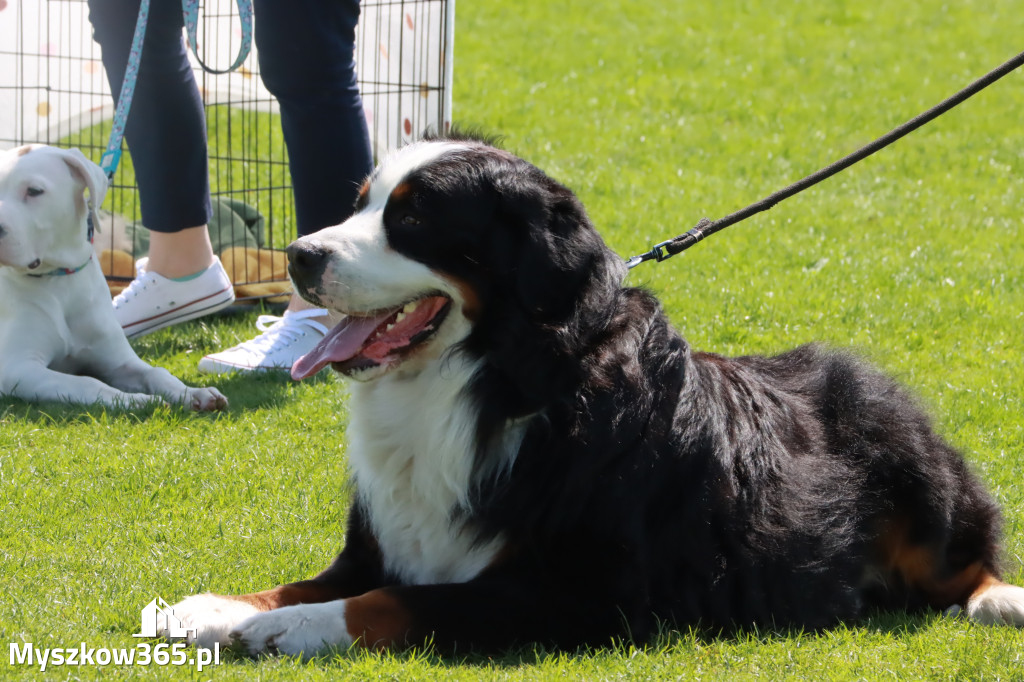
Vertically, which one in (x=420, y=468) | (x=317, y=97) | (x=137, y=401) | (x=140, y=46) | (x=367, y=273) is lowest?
(x=137, y=401)

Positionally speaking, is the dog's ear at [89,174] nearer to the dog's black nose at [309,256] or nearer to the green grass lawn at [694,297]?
the green grass lawn at [694,297]

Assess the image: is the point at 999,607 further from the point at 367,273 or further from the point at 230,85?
the point at 230,85

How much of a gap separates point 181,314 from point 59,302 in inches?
26.8

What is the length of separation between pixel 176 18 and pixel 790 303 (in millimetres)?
3138

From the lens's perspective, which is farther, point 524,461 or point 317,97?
point 317,97

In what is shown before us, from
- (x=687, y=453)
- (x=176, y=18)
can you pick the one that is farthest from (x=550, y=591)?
(x=176, y=18)

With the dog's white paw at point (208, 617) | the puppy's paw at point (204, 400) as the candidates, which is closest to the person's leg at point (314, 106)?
the puppy's paw at point (204, 400)

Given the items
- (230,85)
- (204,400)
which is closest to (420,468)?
(204,400)

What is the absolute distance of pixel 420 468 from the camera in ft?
8.94

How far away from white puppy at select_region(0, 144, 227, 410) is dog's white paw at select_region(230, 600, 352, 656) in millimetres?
1944

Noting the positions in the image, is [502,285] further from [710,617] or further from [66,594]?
[66,594]

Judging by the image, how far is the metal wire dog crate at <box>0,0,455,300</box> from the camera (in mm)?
5797

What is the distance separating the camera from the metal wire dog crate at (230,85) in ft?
19.0

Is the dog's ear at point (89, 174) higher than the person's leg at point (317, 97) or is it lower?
lower
